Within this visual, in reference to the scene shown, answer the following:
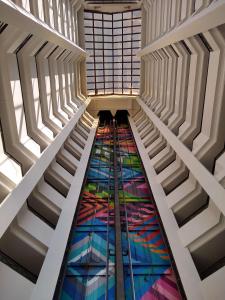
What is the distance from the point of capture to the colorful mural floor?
5156mm

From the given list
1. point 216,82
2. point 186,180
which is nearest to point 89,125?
point 186,180

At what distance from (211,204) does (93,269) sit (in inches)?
110

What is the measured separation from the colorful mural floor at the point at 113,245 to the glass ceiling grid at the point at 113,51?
11.8m

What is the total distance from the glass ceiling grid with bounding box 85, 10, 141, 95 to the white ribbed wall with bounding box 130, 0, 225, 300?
9.17 meters

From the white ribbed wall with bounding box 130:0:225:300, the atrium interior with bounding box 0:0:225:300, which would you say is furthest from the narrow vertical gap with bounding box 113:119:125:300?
the white ribbed wall with bounding box 130:0:225:300

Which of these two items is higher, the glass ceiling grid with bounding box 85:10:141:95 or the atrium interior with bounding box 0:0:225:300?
the glass ceiling grid with bounding box 85:10:141:95

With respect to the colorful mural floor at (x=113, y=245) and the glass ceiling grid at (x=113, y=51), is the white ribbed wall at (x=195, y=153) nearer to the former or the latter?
the colorful mural floor at (x=113, y=245)

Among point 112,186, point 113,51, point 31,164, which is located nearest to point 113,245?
point 31,164

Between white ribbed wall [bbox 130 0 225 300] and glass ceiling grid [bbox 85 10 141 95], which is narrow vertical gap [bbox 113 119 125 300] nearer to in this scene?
white ribbed wall [bbox 130 0 225 300]

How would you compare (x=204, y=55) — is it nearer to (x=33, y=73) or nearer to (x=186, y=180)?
(x=186, y=180)

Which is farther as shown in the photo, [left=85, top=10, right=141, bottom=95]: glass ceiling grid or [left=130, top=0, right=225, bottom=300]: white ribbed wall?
[left=85, top=10, right=141, bottom=95]: glass ceiling grid

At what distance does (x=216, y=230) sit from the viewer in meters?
5.42

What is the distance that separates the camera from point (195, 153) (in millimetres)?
6309

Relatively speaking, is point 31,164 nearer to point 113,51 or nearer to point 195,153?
point 195,153
